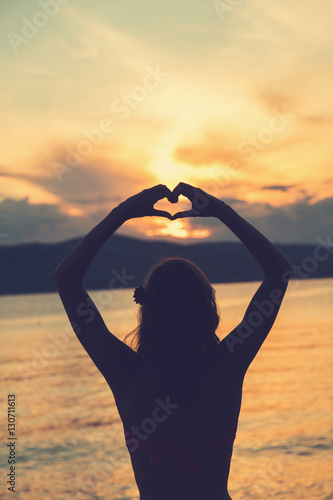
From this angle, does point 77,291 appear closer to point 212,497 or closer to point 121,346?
point 121,346

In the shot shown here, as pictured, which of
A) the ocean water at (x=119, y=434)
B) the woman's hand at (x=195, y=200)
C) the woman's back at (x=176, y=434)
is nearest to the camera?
the woman's back at (x=176, y=434)

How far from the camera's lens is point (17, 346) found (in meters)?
42.0

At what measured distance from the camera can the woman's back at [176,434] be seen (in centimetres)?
173

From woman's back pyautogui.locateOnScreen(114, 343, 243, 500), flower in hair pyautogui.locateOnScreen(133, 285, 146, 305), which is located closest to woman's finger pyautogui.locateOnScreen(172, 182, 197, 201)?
flower in hair pyautogui.locateOnScreen(133, 285, 146, 305)

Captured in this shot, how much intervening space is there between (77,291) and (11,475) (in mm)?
12134

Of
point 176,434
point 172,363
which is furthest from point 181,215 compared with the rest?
point 176,434

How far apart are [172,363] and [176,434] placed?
0.22 metres

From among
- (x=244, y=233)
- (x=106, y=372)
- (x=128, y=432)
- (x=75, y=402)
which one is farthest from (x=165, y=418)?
(x=75, y=402)

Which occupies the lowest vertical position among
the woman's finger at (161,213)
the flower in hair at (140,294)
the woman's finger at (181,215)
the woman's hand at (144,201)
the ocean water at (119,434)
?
the flower in hair at (140,294)

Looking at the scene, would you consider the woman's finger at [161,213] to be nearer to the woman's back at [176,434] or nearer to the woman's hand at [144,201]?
the woman's hand at [144,201]

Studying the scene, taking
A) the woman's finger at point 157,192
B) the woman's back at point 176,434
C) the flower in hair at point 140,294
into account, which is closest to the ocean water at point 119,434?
the woman's back at point 176,434

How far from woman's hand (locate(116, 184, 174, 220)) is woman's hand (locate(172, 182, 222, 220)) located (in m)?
0.04

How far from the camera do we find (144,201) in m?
1.83

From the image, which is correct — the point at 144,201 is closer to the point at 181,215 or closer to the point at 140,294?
the point at 181,215
